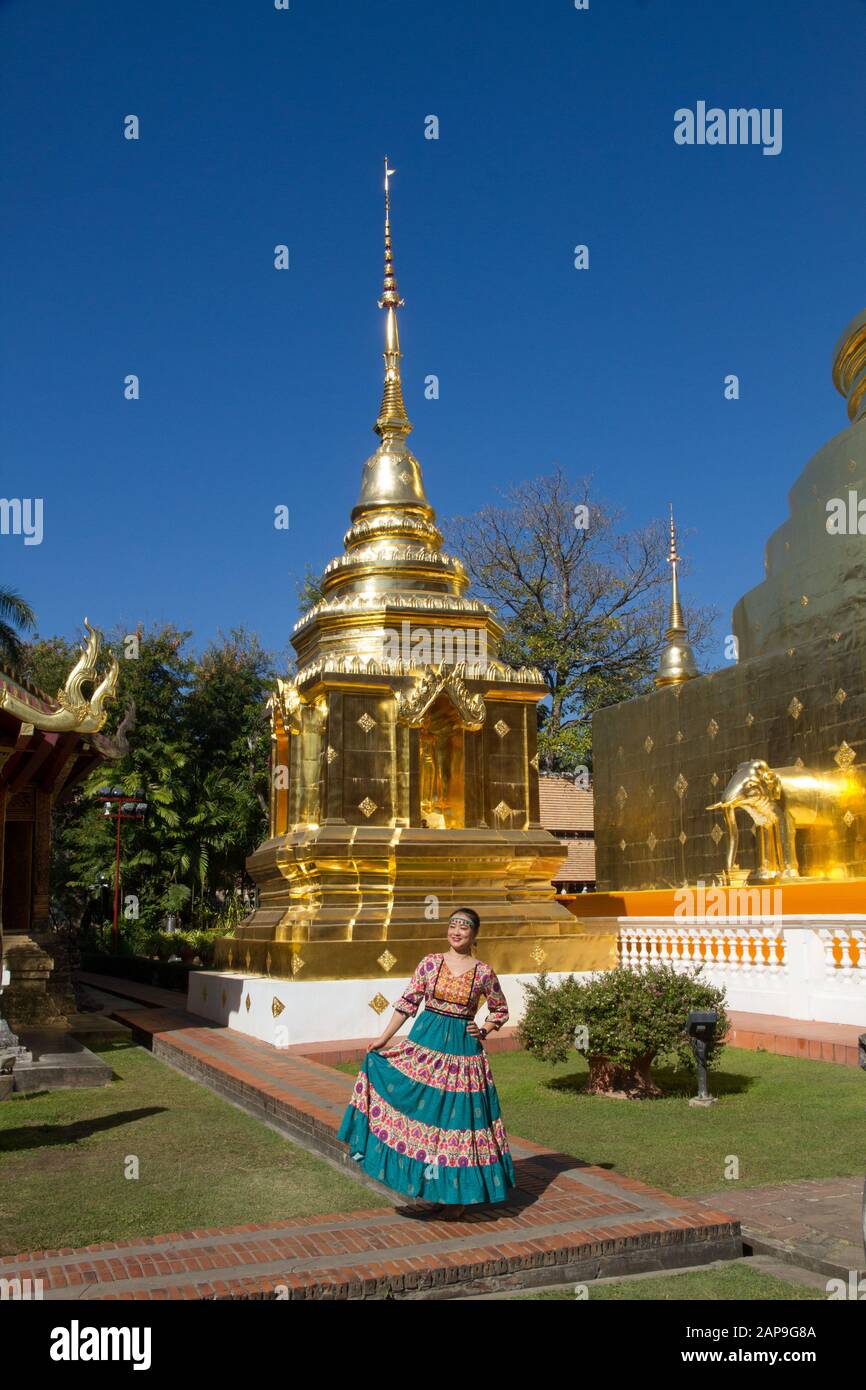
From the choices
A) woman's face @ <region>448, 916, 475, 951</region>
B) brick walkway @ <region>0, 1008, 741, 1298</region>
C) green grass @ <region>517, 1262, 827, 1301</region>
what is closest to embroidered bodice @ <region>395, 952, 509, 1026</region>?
woman's face @ <region>448, 916, 475, 951</region>

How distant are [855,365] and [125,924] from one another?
22.7 metres

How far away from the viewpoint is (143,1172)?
23.0 ft

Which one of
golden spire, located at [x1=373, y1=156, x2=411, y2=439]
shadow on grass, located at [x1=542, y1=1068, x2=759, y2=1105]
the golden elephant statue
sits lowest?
shadow on grass, located at [x1=542, y1=1068, x2=759, y2=1105]

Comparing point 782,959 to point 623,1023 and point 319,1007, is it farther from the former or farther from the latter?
point 319,1007

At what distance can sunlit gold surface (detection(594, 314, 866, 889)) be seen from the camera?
14.7 metres

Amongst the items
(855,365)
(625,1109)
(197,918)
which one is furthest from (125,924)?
(625,1109)

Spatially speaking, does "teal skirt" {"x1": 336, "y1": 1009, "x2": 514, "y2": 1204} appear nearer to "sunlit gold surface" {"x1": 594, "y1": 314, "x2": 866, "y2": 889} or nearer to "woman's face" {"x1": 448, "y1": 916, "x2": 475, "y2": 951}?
"woman's face" {"x1": 448, "y1": 916, "x2": 475, "y2": 951}

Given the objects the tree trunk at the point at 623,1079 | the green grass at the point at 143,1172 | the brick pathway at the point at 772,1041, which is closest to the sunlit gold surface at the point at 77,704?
the green grass at the point at 143,1172

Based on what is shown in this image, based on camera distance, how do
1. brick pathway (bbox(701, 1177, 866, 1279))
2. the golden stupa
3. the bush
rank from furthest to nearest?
1. the golden stupa
2. the bush
3. brick pathway (bbox(701, 1177, 866, 1279))

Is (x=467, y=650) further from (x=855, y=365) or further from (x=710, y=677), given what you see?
(x=855, y=365)

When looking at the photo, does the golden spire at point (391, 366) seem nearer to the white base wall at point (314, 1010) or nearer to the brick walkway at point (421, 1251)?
the white base wall at point (314, 1010)

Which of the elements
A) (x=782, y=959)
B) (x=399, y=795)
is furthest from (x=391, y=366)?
(x=782, y=959)

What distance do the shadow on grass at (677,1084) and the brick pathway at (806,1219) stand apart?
262 centimetres

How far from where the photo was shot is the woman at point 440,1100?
215 inches
